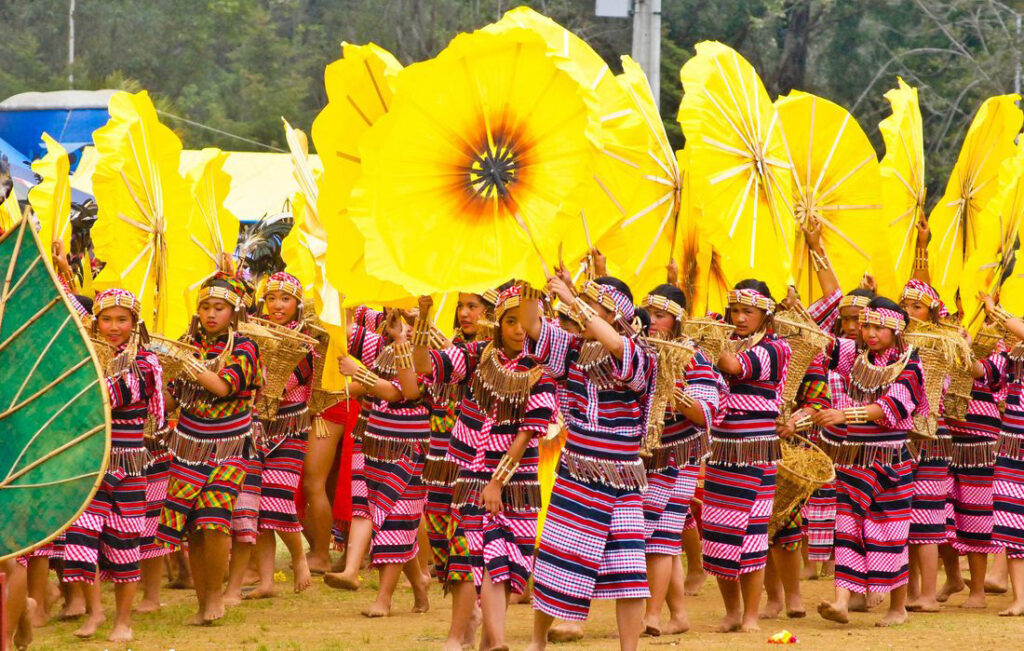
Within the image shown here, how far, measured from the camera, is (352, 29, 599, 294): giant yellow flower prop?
617cm

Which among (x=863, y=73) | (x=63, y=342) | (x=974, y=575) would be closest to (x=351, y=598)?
(x=974, y=575)

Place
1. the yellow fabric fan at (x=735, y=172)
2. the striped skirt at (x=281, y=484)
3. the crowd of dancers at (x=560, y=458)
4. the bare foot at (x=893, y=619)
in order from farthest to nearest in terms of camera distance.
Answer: the striped skirt at (x=281, y=484) → the bare foot at (x=893, y=619) → the yellow fabric fan at (x=735, y=172) → the crowd of dancers at (x=560, y=458)

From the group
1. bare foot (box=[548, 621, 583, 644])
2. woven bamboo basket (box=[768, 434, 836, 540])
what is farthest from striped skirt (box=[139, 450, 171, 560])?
woven bamboo basket (box=[768, 434, 836, 540])

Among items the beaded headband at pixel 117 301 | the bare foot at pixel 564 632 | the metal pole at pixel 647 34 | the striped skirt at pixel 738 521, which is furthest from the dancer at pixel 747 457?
the metal pole at pixel 647 34

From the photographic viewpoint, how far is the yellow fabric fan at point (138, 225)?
8703mm

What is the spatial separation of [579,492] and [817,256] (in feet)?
10.3

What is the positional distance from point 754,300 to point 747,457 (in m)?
0.80

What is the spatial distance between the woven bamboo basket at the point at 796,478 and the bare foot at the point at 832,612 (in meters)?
0.45

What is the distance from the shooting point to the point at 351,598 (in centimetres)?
934

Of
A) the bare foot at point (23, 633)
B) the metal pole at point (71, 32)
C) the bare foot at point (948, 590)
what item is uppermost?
the metal pole at point (71, 32)

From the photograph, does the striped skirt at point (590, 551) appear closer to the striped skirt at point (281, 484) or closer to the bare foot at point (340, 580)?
the bare foot at point (340, 580)

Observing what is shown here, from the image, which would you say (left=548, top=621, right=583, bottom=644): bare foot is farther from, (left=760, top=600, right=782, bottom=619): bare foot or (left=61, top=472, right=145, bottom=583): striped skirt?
(left=61, top=472, right=145, bottom=583): striped skirt

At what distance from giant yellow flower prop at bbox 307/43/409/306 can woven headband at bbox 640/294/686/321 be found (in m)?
1.53

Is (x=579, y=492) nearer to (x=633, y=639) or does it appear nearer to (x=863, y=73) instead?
(x=633, y=639)
